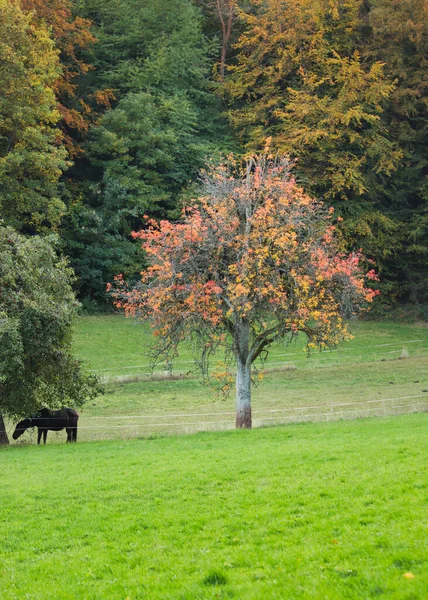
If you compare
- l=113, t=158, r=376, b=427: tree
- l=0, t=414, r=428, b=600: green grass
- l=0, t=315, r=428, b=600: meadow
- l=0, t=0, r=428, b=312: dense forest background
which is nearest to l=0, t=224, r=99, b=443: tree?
l=0, t=315, r=428, b=600: meadow

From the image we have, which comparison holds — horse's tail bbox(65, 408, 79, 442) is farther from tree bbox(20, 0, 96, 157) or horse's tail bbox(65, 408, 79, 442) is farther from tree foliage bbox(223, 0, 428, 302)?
tree foliage bbox(223, 0, 428, 302)

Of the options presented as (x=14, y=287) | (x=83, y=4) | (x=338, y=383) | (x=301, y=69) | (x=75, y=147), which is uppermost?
(x=83, y=4)

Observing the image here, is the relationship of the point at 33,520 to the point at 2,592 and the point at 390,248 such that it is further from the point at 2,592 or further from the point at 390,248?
the point at 390,248

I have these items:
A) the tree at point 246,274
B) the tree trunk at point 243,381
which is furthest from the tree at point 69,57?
the tree trunk at point 243,381

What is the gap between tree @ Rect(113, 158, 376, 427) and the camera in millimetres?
23094

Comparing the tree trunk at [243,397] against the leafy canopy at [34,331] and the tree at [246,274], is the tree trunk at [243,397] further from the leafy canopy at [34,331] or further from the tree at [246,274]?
the leafy canopy at [34,331]

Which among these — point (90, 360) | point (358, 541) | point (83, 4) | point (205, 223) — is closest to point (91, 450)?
point (205, 223)

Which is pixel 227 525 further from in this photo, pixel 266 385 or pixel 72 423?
pixel 266 385

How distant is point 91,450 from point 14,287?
5799 millimetres

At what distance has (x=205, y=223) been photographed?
24.0m

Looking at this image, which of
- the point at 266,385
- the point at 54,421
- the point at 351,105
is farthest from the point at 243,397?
the point at 351,105

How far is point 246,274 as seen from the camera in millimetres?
23359

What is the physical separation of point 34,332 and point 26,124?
25297 mm

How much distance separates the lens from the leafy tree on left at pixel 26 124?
44.2 meters
